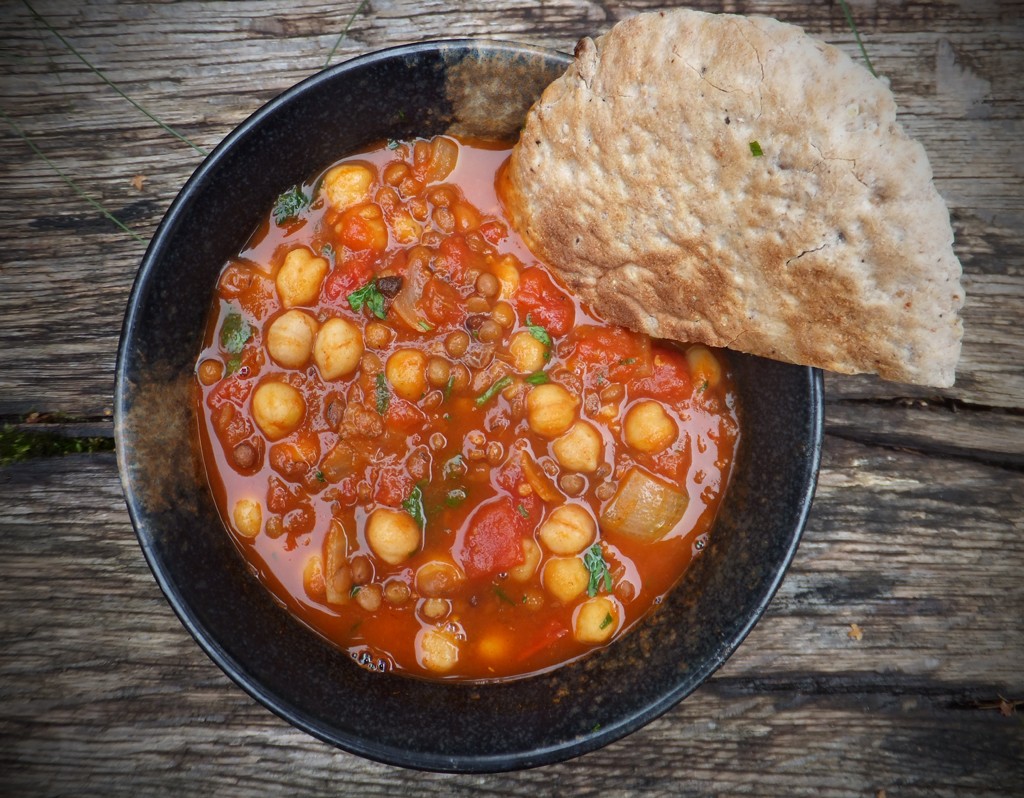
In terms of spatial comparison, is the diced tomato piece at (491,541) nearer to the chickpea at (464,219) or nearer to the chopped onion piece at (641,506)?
the chopped onion piece at (641,506)

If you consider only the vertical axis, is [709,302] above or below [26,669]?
above

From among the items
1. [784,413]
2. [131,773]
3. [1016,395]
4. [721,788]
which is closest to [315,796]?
[131,773]

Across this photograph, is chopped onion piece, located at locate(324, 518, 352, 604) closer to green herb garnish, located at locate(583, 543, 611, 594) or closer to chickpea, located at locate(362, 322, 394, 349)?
chickpea, located at locate(362, 322, 394, 349)

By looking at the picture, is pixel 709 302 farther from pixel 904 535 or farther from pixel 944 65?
pixel 944 65

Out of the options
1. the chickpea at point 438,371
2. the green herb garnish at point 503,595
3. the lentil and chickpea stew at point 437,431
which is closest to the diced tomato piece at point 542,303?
the lentil and chickpea stew at point 437,431

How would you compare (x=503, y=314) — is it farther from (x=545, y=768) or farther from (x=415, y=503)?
(x=545, y=768)

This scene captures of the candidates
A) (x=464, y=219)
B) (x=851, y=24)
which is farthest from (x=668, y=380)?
(x=851, y=24)
